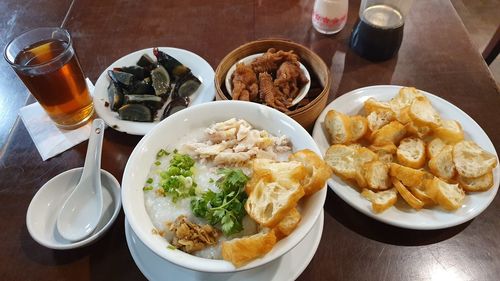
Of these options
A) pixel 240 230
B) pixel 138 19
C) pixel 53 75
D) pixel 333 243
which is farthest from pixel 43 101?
pixel 333 243

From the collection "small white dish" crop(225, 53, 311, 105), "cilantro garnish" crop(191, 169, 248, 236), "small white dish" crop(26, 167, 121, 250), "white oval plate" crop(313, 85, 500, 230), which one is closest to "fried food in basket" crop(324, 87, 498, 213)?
"white oval plate" crop(313, 85, 500, 230)

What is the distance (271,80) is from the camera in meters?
1.37

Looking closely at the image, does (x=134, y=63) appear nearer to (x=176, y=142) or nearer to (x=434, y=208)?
(x=176, y=142)

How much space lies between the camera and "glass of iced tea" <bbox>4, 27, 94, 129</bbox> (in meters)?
1.24

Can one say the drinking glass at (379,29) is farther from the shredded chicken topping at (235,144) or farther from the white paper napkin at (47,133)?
the white paper napkin at (47,133)

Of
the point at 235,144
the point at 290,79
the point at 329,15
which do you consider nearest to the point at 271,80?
the point at 290,79

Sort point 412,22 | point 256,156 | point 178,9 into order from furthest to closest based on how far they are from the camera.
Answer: point 178,9 → point 412,22 → point 256,156

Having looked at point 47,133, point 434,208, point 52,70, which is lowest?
point 434,208

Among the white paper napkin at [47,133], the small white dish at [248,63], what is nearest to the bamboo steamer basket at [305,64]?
the small white dish at [248,63]

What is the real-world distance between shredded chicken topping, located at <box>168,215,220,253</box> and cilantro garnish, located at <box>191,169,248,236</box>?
0.10 ft

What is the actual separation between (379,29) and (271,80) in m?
0.54

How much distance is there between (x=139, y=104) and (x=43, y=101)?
33 cm

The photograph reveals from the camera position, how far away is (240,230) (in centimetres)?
91

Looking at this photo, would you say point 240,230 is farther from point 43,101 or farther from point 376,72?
point 376,72
